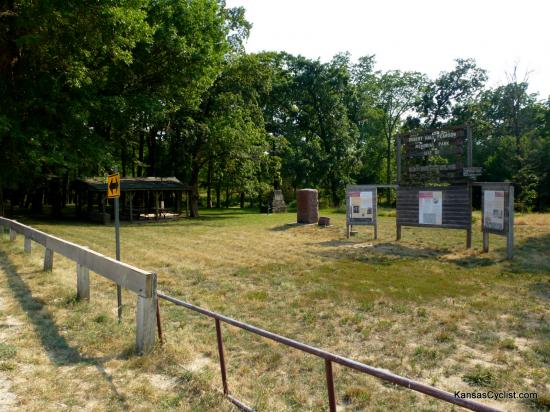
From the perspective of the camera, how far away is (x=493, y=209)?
496 inches

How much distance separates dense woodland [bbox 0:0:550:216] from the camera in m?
16.8

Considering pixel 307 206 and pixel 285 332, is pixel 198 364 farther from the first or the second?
pixel 307 206

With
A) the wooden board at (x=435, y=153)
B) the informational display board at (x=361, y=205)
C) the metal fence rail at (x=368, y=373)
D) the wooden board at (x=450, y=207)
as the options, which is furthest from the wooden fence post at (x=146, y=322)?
the informational display board at (x=361, y=205)

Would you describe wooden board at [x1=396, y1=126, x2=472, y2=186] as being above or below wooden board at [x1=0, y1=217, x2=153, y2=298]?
above

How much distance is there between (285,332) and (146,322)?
6.58 ft

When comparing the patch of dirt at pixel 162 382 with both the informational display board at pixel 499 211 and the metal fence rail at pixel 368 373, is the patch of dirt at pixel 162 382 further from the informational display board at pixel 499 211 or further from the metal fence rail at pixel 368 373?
the informational display board at pixel 499 211

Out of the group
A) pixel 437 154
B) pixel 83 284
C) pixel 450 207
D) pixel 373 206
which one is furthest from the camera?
pixel 373 206

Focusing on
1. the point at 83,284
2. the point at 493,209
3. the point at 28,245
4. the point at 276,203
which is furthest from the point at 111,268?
the point at 276,203

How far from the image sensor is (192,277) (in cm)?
952

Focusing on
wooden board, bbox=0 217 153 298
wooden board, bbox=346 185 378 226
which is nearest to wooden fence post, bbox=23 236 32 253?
wooden board, bbox=0 217 153 298

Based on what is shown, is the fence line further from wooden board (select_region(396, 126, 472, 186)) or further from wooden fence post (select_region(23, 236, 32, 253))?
wooden board (select_region(396, 126, 472, 186))

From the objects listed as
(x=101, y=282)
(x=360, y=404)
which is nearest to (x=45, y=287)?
(x=101, y=282)

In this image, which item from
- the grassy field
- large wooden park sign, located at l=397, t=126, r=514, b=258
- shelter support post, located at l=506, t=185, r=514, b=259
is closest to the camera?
the grassy field

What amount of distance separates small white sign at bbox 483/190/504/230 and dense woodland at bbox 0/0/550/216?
13.3m
